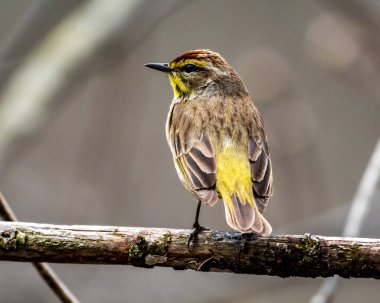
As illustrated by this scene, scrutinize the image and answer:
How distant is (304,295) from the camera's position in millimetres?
10023

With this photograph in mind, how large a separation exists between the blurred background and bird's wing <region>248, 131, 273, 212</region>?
1.36m

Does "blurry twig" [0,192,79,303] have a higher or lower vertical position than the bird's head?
lower

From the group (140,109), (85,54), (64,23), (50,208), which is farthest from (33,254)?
(140,109)

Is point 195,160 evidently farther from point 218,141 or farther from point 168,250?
point 168,250

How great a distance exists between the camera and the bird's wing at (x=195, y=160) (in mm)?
4926

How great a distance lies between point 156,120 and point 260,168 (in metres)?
5.81

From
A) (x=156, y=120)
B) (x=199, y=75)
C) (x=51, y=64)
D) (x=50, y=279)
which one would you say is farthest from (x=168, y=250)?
(x=156, y=120)

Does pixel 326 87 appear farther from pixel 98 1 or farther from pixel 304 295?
pixel 98 1

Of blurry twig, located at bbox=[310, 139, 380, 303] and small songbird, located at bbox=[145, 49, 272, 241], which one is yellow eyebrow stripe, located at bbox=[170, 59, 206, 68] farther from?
blurry twig, located at bbox=[310, 139, 380, 303]

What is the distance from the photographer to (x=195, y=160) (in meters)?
→ 5.30

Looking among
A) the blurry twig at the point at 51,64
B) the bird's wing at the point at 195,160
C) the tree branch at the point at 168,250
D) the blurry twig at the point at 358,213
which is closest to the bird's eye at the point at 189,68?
the blurry twig at the point at 51,64

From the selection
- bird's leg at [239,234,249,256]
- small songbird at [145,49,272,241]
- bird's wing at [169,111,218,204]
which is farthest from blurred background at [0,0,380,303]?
bird's leg at [239,234,249,256]

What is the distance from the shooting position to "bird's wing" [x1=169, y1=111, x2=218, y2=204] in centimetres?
493

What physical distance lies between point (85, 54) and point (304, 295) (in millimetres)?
5167
